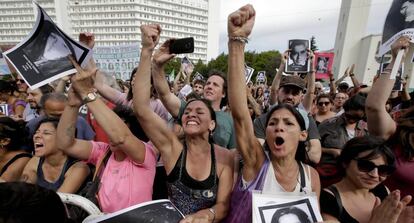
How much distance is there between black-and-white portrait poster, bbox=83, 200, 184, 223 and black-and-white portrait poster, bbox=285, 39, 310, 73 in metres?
3.52

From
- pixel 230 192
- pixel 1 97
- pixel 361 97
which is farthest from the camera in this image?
pixel 1 97

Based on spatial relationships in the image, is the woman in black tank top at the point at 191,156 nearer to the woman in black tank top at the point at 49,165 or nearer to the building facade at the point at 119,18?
the woman in black tank top at the point at 49,165

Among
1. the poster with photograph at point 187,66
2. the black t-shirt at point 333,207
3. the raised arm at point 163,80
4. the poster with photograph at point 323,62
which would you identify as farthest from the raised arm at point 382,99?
the poster with photograph at point 187,66

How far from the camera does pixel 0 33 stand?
81.5 metres

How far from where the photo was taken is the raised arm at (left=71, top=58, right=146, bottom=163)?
1710mm

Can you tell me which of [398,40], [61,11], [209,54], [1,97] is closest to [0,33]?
[61,11]

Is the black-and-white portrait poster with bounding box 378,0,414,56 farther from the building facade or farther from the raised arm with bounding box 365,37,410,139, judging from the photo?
the building facade

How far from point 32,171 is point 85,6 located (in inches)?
3769

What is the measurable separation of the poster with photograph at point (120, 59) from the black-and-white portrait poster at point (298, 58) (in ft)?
18.7

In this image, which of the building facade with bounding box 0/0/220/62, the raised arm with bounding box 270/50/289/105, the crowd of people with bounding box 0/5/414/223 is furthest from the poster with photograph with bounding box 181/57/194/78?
the building facade with bounding box 0/0/220/62

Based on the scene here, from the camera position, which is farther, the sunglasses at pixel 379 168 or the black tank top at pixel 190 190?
the black tank top at pixel 190 190

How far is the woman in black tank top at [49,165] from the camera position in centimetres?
190

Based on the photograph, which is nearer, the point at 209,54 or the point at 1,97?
the point at 1,97

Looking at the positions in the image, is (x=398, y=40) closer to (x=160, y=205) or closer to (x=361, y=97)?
(x=361, y=97)
